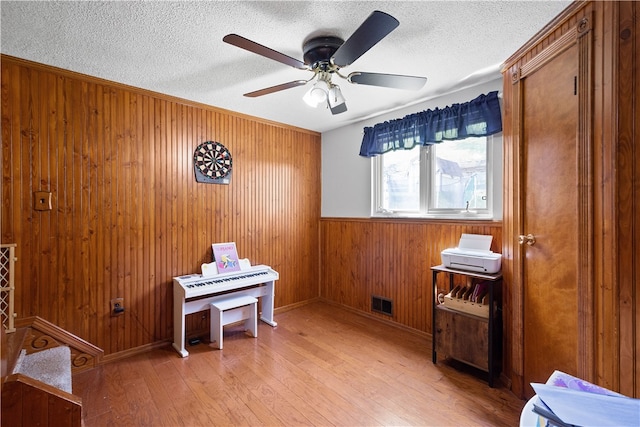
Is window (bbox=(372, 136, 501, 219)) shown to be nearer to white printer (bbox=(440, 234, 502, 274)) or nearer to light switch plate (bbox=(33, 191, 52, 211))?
white printer (bbox=(440, 234, 502, 274))

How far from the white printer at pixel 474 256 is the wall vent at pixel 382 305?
3.50 ft

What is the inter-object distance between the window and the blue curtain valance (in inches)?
5.5

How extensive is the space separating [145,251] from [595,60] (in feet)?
11.5

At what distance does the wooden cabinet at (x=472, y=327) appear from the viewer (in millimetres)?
2111

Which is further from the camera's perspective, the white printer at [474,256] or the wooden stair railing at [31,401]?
the white printer at [474,256]

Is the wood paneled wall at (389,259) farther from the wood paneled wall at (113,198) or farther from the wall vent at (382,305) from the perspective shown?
the wood paneled wall at (113,198)

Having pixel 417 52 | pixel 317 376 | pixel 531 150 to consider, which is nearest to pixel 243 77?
pixel 417 52

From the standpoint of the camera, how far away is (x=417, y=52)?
1.97 metres

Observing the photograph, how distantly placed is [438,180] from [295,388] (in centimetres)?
234

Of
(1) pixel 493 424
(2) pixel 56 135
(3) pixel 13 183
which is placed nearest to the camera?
(1) pixel 493 424

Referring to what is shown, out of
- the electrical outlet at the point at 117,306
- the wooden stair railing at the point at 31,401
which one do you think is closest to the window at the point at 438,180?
the electrical outlet at the point at 117,306

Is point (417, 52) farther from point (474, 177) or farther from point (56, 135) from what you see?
point (56, 135)

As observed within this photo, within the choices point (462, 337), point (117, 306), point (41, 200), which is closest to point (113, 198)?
point (41, 200)

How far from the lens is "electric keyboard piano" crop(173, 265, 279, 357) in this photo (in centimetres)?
260
